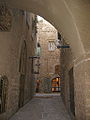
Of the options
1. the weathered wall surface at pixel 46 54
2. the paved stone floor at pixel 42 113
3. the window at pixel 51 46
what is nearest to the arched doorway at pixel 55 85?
the weathered wall surface at pixel 46 54

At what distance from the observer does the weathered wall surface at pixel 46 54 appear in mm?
19906

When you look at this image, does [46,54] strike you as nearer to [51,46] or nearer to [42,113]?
[51,46]

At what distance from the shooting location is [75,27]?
333cm

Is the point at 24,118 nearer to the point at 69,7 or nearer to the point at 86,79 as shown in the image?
the point at 86,79

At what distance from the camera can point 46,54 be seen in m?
20.7

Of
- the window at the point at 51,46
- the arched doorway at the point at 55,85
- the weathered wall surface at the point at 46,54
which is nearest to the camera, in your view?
the arched doorway at the point at 55,85

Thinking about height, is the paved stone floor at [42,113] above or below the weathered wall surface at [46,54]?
below

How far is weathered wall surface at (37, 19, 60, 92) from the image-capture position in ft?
65.3

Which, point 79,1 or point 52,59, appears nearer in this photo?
point 79,1

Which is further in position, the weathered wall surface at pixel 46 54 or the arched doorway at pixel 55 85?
the weathered wall surface at pixel 46 54

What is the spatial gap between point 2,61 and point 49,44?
1651 centimetres

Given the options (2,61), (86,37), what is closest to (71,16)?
(86,37)

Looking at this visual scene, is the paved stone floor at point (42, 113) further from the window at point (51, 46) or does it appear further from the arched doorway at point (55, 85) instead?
the window at point (51, 46)

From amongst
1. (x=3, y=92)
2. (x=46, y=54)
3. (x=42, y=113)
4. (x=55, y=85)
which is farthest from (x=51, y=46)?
(x=3, y=92)
